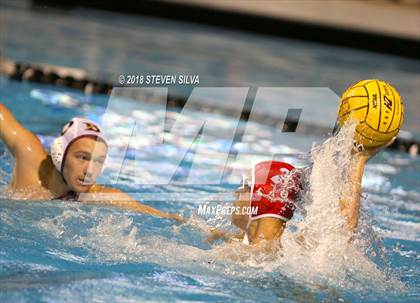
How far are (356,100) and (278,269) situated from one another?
77 cm

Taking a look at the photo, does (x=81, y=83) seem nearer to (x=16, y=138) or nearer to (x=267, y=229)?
(x=16, y=138)

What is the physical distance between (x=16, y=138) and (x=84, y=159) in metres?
0.43

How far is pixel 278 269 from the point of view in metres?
3.55

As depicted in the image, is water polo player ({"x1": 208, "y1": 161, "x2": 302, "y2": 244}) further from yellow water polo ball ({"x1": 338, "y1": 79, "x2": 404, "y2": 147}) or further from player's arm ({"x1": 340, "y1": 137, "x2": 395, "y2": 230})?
yellow water polo ball ({"x1": 338, "y1": 79, "x2": 404, "y2": 147})

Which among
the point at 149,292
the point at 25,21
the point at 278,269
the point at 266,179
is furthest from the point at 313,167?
the point at 25,21

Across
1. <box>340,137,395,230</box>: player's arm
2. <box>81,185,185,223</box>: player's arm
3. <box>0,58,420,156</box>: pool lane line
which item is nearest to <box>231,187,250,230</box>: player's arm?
<box>340,137,395,230</box>: player's arm

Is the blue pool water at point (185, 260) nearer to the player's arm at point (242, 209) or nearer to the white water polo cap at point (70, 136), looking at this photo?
the player's arm at point (242, 209)

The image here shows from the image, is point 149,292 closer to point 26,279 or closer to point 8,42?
point 26,279

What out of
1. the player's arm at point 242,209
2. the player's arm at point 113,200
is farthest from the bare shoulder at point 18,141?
the player's arm at point 242,209

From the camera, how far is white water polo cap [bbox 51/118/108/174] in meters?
4.13

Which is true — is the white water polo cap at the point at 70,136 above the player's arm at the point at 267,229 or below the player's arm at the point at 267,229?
above

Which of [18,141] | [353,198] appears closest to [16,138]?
[18,141]

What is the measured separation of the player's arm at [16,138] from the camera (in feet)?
14.1

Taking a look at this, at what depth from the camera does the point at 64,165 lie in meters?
4.17
